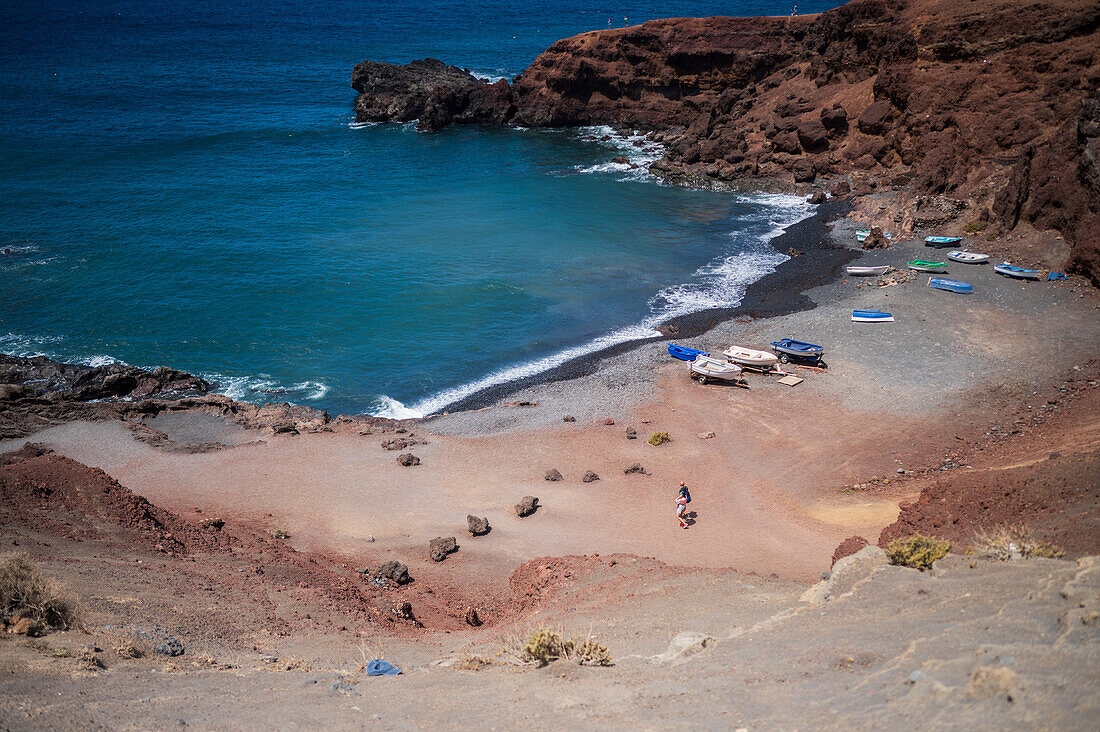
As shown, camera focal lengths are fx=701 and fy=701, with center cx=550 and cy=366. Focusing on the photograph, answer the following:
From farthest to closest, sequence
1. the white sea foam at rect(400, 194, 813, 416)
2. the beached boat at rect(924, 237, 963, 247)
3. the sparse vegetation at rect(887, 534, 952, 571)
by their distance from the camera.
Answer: the beached boat at rect(924, 237, 963, 247)
the white sea foam at rect(400, 194, 813, 416)
the sparse vegetation at rect(887, 534, 952, 571)

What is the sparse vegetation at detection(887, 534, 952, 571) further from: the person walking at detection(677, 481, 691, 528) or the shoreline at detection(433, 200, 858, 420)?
the shoreline at detection(433, 200, 858, 420)

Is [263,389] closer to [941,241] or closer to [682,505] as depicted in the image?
[682,505]

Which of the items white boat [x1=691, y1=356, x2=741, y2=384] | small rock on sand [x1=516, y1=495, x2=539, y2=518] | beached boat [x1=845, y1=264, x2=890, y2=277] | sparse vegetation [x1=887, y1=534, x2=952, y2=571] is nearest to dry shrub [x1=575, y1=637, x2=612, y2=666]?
sparse vegetation [x1=887, y1=534, x2=952, y2=571]

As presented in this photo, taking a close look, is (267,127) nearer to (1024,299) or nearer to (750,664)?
(1024,299)

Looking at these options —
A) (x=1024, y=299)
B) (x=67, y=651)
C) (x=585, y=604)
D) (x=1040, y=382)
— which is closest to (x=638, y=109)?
(x=1024, y=299)

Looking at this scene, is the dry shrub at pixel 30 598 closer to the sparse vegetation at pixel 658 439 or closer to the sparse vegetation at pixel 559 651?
the sparse vegetation at pixel 559 651

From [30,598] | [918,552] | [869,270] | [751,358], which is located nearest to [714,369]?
[751,358]
